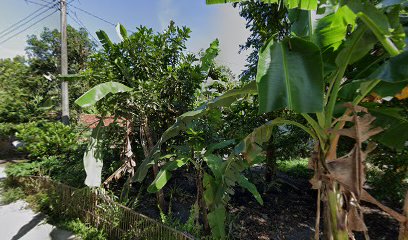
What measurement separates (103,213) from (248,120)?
3588mm

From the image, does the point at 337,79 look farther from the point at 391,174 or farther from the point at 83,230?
the point at 83,230

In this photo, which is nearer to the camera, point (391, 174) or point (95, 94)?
point (95, 94)

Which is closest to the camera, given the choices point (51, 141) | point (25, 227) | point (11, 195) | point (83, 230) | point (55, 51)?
point (83, 230)

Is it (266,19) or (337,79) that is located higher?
(266,19)

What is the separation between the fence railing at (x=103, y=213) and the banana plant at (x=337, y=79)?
2.03 meters

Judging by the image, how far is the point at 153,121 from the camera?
239 inches

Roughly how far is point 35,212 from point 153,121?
3.87m

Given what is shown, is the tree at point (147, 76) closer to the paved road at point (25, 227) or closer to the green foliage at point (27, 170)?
the paved road at point (25, 227)

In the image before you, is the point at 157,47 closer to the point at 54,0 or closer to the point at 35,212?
the point at 35,212

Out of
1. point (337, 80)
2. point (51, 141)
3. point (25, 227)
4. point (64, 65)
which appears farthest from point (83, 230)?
point (64, 65)

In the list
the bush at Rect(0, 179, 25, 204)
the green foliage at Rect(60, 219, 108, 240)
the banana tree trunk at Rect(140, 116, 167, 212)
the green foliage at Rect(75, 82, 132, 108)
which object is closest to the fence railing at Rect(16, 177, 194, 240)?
the green foliage at Rect(60, 219, 108, 240)

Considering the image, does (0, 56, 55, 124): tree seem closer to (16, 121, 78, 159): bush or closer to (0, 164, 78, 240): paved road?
(16, 121, 78, 159): bush

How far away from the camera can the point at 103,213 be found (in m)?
5.14

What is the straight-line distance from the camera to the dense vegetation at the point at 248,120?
226 cm
